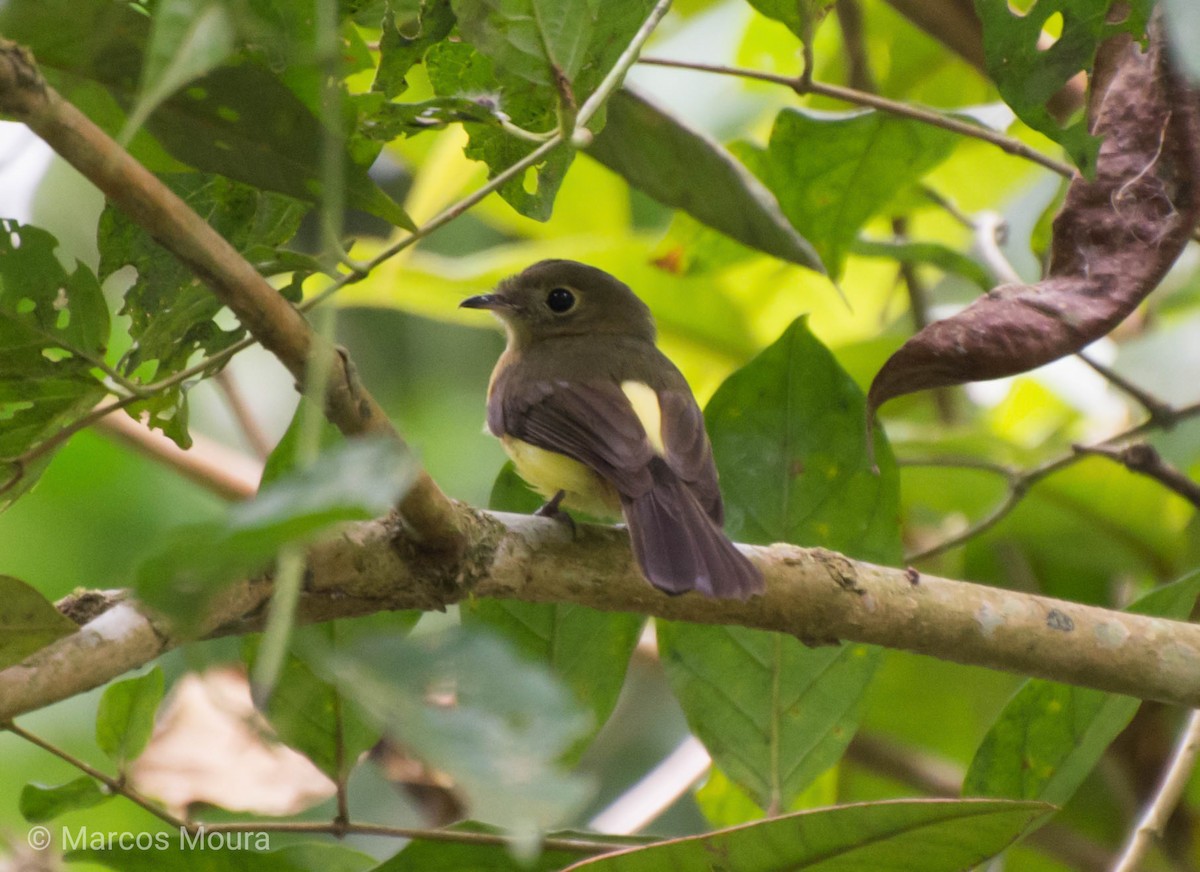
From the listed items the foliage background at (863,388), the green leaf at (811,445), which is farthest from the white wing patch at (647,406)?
the green leaf at (811,445)

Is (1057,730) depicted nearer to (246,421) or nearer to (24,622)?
(24,622)

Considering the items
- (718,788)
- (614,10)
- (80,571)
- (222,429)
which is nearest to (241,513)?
(614,10)

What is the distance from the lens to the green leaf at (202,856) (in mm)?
1612

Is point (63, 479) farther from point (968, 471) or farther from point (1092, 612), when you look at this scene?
point (1092, 612)

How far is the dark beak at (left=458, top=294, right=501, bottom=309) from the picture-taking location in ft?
10.3

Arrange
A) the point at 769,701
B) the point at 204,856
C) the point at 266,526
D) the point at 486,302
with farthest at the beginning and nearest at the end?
the point at 486,302
the point at 769,701
the point at 204,856
the point at 266,526

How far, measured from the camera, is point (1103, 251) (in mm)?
1595

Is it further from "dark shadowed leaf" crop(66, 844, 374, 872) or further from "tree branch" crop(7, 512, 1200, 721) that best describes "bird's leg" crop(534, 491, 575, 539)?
"dark shadowed leaf" crop(66, 844, 374, 872)

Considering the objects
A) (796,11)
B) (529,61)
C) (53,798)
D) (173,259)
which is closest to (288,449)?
(173,259)

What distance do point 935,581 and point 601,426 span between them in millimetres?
939

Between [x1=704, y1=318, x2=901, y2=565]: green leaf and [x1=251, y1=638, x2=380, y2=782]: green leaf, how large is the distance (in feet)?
2.38

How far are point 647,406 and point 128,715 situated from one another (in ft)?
4.58

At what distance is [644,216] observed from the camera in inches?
156

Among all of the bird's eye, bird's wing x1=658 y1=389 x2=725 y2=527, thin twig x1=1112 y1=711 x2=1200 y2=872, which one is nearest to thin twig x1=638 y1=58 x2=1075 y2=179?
bird's wing x1=658 y1=389 x2=725 y2=527
